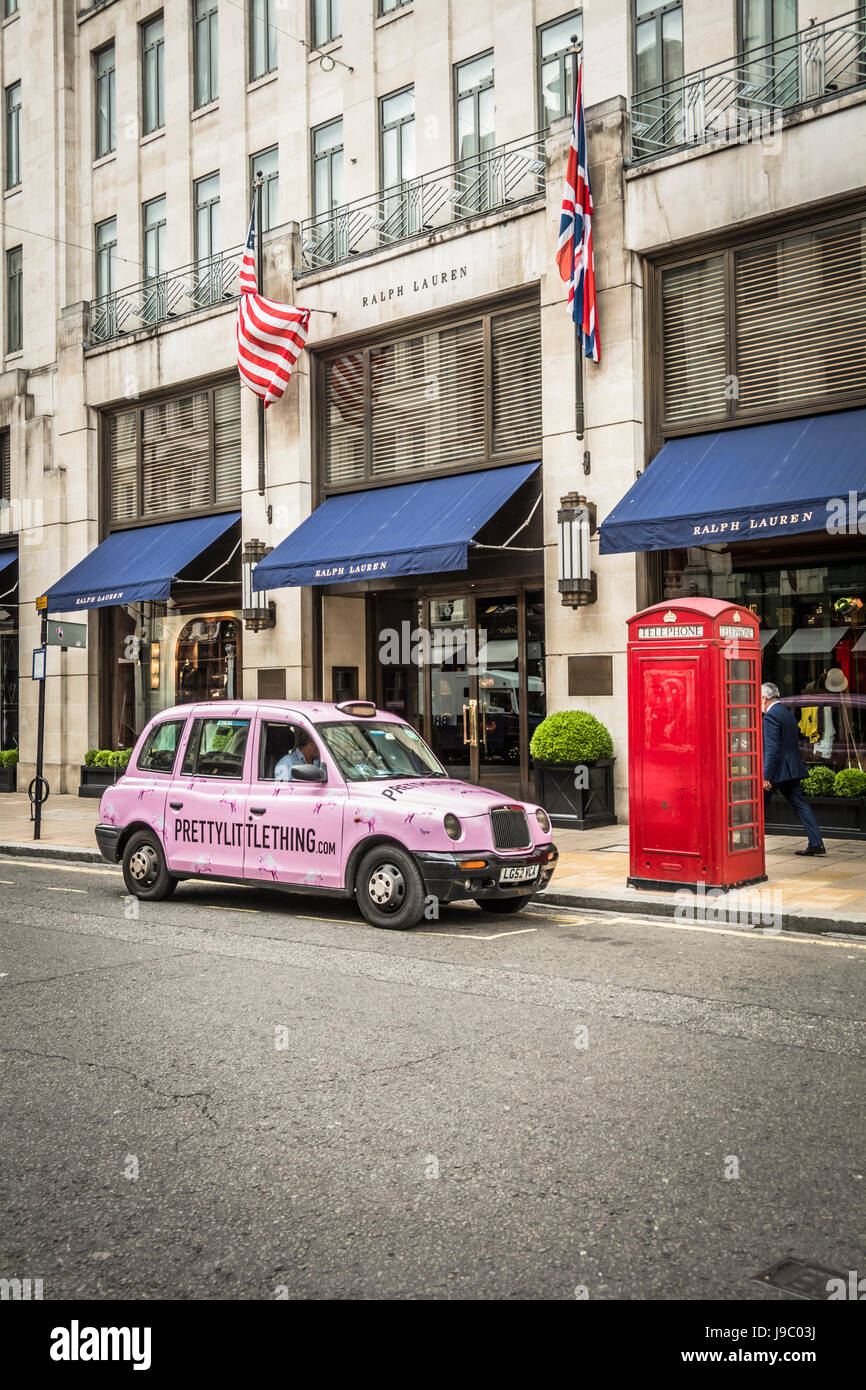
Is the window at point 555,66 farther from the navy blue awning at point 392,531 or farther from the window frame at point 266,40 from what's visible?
the window frame at point 266,40

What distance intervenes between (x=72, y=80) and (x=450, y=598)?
15927mm

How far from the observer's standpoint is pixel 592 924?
9.83 m

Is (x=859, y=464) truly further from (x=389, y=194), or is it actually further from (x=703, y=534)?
(x=389, y=194)

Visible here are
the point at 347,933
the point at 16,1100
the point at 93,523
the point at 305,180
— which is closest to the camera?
the point at 16,1100

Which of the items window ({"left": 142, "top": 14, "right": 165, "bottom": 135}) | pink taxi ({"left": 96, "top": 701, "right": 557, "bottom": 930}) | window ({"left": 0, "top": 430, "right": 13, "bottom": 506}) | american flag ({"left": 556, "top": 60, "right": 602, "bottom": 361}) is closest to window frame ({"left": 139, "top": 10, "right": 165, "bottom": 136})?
window ({"left": 142, "top": 14, "right": 165, "bottom": 135})

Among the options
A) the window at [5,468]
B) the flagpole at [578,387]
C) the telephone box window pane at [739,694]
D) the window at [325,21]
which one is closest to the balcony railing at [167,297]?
the window at [5,468]

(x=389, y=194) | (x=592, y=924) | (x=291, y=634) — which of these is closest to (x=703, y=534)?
(x=592, y=924)

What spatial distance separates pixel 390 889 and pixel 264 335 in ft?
41.8

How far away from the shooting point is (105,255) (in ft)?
83.9

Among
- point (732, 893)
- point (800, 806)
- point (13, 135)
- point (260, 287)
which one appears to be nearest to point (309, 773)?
point (732, 893)

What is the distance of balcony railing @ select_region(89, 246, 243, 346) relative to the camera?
22422mm

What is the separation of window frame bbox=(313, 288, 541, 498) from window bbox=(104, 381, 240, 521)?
2162 millimetres

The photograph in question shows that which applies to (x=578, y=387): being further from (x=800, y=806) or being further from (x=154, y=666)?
(x=154, y=666)

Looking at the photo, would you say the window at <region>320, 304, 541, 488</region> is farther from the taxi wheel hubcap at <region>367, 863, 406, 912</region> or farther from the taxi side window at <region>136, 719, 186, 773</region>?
the taxi wheel hubcap at <region>367, 863, 406, 912</region>
